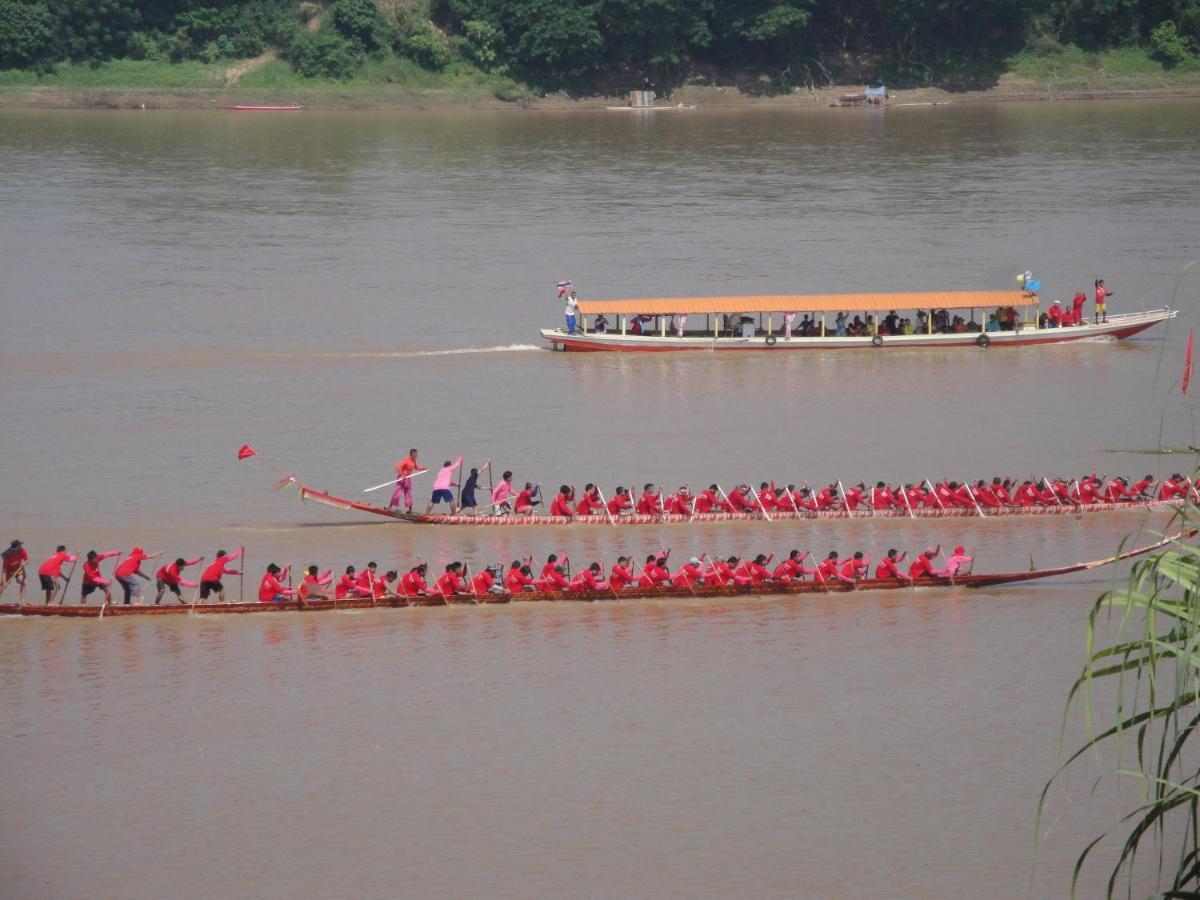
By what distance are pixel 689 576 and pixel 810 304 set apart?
12.8 metres

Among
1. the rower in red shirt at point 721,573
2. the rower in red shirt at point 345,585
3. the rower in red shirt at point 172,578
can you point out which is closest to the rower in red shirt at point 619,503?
the rower in red shirt at point 721,573

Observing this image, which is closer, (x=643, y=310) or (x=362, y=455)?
(x=362, y=455)

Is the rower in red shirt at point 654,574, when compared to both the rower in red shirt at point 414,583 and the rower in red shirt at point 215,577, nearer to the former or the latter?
the rower in red shirt at point 414,583

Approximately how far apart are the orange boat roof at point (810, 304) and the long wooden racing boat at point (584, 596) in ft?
38.8

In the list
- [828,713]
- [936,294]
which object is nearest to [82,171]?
[936,294]

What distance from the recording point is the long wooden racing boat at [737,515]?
22.3 meters

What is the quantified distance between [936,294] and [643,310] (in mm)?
5383

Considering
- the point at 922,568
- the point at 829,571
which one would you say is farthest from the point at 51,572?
the point at 922,568

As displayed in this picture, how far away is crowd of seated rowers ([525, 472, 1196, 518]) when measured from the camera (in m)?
22.4

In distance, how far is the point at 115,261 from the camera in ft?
127

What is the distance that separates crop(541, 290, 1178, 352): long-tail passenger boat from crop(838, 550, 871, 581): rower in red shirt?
11.9m

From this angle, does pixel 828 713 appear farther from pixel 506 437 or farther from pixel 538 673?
pixel 506 437

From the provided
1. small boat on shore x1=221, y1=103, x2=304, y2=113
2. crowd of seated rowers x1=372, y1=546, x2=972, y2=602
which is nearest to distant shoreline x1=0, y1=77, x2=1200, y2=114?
small boat on shore x1=221, y1=103, x2=304, y2=113

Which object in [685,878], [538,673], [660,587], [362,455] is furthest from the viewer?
[362,455]
